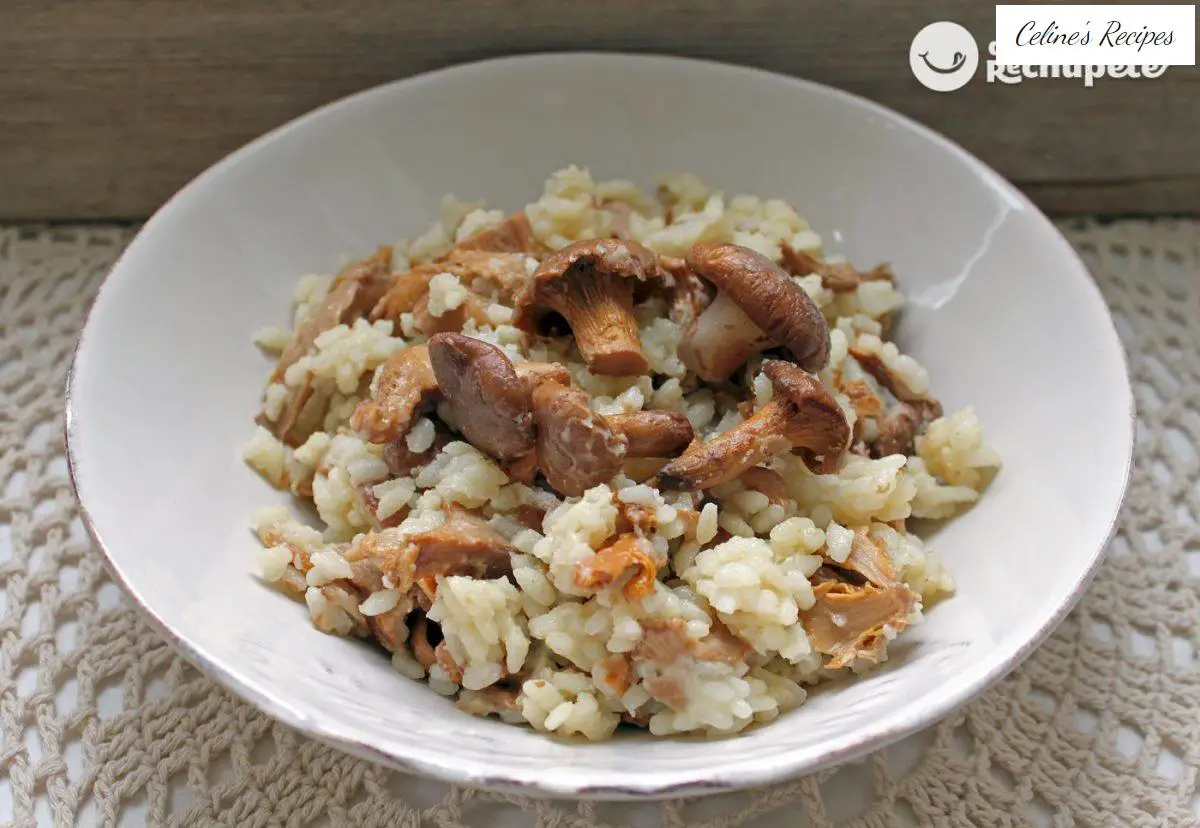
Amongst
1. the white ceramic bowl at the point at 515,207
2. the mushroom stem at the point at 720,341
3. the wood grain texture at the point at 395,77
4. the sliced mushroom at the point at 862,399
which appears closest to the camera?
the white ceramic bowl at the point at 515,207

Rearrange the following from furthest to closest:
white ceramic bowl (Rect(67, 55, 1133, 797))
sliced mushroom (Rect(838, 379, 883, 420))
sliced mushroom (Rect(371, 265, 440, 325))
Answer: sliced mushroom (Rect(371, 265, 440, 325)) → sliced mushroom (Rect(838, 379, 883, 420)) → white ceramic bowl (Rect(67, 55, 1133, 797))

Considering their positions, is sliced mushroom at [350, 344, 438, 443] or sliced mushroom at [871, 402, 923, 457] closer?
sliced mushroom at [350, 344, 438, 443]

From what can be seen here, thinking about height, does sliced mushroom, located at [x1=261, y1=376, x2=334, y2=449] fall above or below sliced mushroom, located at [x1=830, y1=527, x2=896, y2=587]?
below

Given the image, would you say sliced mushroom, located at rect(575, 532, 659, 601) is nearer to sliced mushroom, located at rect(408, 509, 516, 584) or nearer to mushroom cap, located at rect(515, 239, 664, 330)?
sliced mushroom, located at rect(408, 509, 516, 584)

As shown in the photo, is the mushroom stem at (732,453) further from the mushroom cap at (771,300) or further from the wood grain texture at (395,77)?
the wood grain texture at (395,77)

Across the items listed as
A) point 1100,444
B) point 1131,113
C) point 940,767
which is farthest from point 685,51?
point 940,767

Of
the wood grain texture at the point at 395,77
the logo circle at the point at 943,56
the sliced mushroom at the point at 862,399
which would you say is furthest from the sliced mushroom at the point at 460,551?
the logo circle at the point at 943,56

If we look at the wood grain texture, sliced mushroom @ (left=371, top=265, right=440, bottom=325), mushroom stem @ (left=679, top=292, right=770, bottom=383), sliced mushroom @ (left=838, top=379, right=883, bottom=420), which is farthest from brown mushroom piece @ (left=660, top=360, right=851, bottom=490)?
the wood grain texture

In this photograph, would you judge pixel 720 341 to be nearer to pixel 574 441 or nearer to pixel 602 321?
pixel 602 321

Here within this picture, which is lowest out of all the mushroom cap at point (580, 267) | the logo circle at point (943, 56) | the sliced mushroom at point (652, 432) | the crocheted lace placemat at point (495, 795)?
the crocheted lace placemat at point (495, 795)
